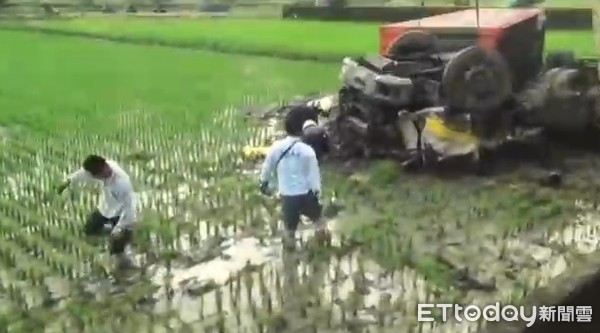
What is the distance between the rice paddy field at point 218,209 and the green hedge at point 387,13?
35 millimetres

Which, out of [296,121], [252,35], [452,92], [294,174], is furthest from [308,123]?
[252,35]

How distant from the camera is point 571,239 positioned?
6.39ft

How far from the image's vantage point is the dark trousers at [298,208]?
5.96 ft

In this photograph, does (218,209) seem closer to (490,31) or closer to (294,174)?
(294,174)

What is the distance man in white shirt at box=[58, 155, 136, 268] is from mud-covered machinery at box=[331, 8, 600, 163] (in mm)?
785

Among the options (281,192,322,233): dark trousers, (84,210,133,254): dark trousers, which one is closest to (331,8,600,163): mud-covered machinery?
(281,192,322,233): dark trousers

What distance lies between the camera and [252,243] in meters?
1.92

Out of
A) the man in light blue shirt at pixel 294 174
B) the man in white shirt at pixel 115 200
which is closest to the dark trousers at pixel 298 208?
the man in light blue shirt at pixel 294 174

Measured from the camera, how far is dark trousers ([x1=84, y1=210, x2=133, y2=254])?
1.77 meters

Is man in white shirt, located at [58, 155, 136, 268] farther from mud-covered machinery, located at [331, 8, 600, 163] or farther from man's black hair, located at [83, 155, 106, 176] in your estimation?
mud-covered machinery, located at [331, 8, 600, 163]

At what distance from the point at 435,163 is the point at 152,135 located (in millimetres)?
755

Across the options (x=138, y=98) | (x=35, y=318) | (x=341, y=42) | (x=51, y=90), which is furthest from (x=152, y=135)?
(x=35, y=318)

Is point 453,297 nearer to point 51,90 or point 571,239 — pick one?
point 571,239

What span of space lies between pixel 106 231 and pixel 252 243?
30 cm
